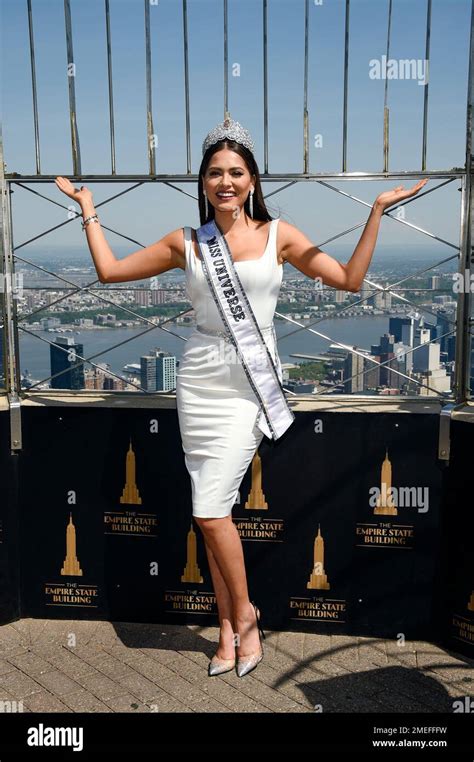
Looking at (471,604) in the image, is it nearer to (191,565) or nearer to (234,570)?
(234,570)

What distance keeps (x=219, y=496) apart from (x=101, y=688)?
119 cm

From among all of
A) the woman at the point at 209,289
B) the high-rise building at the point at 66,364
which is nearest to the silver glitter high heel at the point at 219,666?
the woman at the point at 209,289

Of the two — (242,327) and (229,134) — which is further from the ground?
(229,134)

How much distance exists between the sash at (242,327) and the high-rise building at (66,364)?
1.61 m

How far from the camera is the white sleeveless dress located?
13.5 feet

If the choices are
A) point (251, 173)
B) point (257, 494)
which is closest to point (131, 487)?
point (257, 494)

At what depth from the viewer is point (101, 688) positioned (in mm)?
4277

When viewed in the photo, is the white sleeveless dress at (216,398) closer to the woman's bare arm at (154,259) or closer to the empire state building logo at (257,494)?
the woman's bare arm at (154,259)

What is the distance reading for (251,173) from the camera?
4098 millimetres

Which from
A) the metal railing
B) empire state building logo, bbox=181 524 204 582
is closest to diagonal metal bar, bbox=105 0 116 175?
the metal railing

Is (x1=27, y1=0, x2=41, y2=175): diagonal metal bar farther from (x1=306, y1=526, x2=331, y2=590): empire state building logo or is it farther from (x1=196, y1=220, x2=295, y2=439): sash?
(x1=306, y1=526, x2=331, y2=590): empire state building logo

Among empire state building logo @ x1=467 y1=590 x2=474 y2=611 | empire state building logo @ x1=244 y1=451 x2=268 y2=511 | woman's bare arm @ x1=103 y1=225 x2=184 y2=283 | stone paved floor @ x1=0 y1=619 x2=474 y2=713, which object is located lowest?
stone paved floor @ x1=0 y1=619 x2=474 y2=713

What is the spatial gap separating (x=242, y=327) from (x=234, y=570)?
4.14 feet

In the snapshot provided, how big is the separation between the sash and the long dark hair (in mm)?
99
